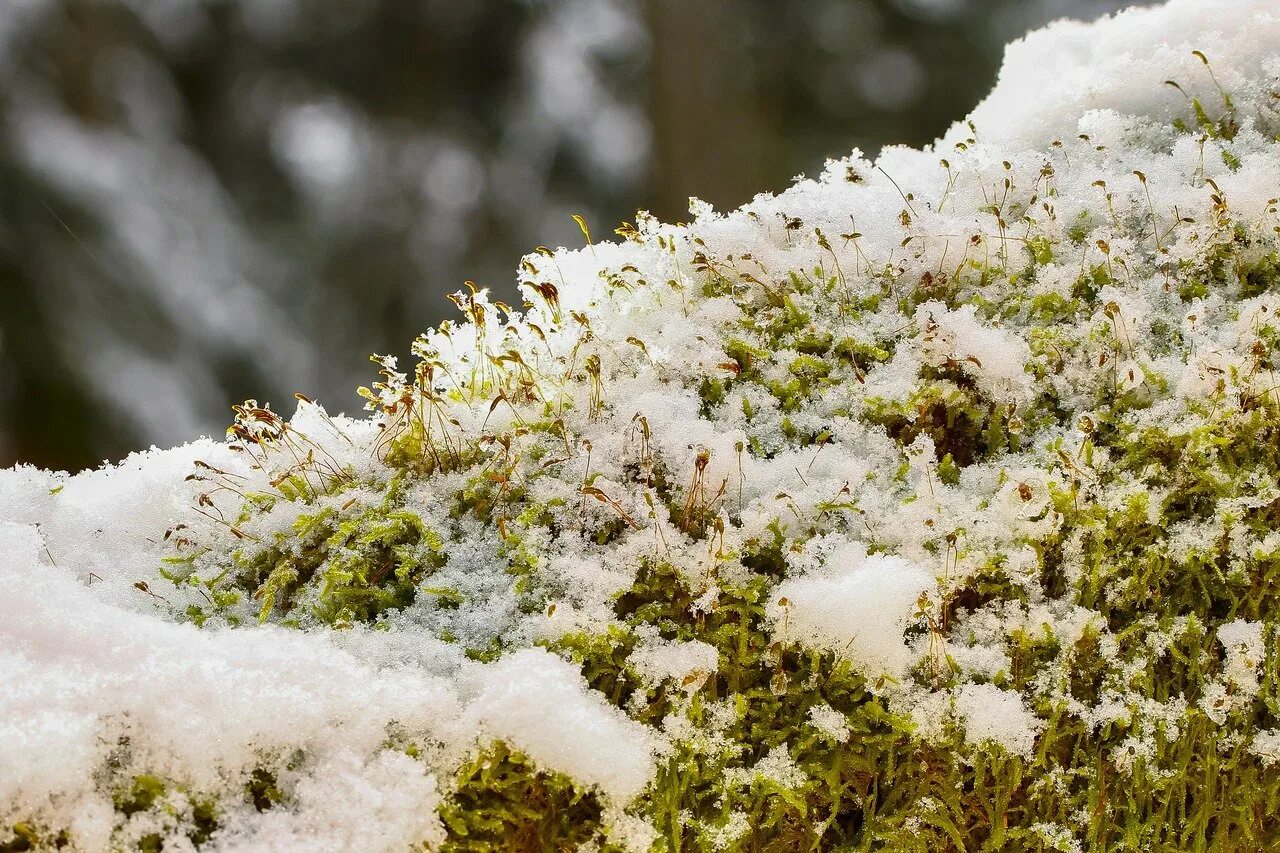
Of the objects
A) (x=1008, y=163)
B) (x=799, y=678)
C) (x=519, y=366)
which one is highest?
(x=1008, y=163)

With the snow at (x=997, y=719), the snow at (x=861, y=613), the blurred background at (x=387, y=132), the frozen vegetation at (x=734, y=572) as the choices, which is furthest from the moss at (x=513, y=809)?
the blurred background at (x=387, y=132)

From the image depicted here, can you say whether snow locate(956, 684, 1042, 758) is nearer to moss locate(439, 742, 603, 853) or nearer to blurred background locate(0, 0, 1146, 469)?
moss locate(439, 742, 603, 853)

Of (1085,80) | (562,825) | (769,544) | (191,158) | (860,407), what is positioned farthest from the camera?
(191,158)

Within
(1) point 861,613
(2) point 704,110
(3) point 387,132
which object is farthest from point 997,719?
(3) point 387,132

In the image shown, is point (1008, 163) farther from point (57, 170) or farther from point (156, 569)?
point (57, 170)

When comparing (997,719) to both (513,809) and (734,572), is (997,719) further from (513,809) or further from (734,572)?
(513,809)

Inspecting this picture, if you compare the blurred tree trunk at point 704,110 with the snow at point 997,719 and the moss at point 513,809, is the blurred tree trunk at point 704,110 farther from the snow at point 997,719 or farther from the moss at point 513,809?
the moss at point 513,809

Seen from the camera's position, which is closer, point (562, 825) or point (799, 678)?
point (562, 825)

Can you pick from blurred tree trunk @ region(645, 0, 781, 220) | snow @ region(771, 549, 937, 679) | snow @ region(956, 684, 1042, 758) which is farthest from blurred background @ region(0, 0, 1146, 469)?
snow @ region(956, 684, 1042, 758)

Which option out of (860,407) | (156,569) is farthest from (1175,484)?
(156,569)
